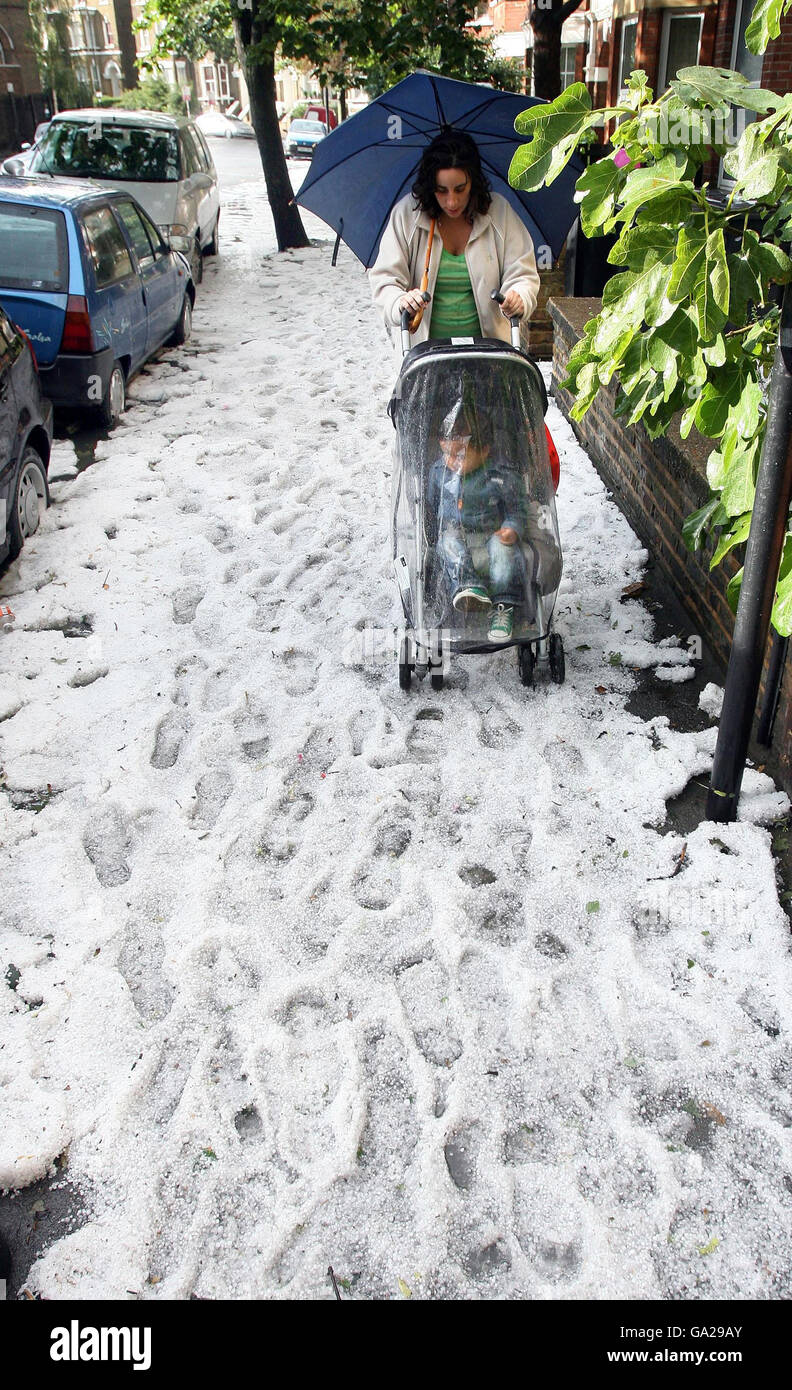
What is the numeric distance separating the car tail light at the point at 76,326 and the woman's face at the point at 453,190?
159 inches

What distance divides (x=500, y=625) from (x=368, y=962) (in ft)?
5.24

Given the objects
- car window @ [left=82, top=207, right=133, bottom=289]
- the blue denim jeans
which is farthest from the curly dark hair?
car window @ [left=82, top=207, right=133, bottom=289]

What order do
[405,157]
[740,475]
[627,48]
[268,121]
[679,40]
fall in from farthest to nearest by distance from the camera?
[627,48] < [268,121] < [679,40] < [405,157] < [740,475]

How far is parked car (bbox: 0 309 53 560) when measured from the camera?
5.89m

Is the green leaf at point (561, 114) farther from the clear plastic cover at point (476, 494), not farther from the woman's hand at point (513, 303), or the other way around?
the woman's hand at point (513, 303)

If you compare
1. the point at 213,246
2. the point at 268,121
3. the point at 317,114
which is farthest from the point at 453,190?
the point at 317,114

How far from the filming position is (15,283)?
774 cm

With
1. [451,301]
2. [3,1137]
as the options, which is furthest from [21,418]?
[3,1137]

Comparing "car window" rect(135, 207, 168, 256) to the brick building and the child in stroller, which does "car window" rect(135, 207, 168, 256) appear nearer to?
the child in stroller

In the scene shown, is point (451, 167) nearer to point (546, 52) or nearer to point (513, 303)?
point (513, 303)

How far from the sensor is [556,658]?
462cm
